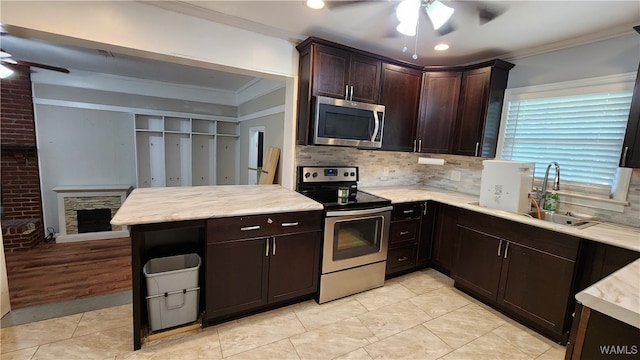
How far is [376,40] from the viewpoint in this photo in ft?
8.56

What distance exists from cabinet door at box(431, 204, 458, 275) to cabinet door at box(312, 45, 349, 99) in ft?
5.60

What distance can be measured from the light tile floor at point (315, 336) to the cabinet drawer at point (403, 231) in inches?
25.8

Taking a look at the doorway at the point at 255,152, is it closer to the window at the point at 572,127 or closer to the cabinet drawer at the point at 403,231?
the cabinet drawer at the point at 403,231

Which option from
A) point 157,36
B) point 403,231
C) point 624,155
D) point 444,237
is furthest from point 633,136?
point 157,36

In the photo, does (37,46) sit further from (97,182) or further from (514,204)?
(514,204)

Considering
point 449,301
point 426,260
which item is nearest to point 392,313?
point 449,301

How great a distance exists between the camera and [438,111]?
3.11 metres

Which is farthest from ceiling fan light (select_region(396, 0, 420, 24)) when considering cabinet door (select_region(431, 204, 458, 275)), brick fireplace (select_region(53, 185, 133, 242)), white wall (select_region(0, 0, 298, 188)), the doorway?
brick fireplace (select_region(53, 185, 133, 242))

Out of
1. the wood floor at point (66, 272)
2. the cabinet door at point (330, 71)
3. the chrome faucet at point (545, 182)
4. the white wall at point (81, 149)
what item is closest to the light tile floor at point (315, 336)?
the wood floor at point (66, 272)

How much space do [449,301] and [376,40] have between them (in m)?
2.66

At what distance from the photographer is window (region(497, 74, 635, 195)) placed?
220 cm

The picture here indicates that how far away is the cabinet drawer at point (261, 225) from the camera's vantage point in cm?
189

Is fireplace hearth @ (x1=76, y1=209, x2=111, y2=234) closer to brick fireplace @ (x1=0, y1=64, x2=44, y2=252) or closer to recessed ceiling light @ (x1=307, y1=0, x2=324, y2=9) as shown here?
brick fireplace @ (x1=0, y1=64, x2=44, y2=252)

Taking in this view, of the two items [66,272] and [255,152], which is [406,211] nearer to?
[255,152]
